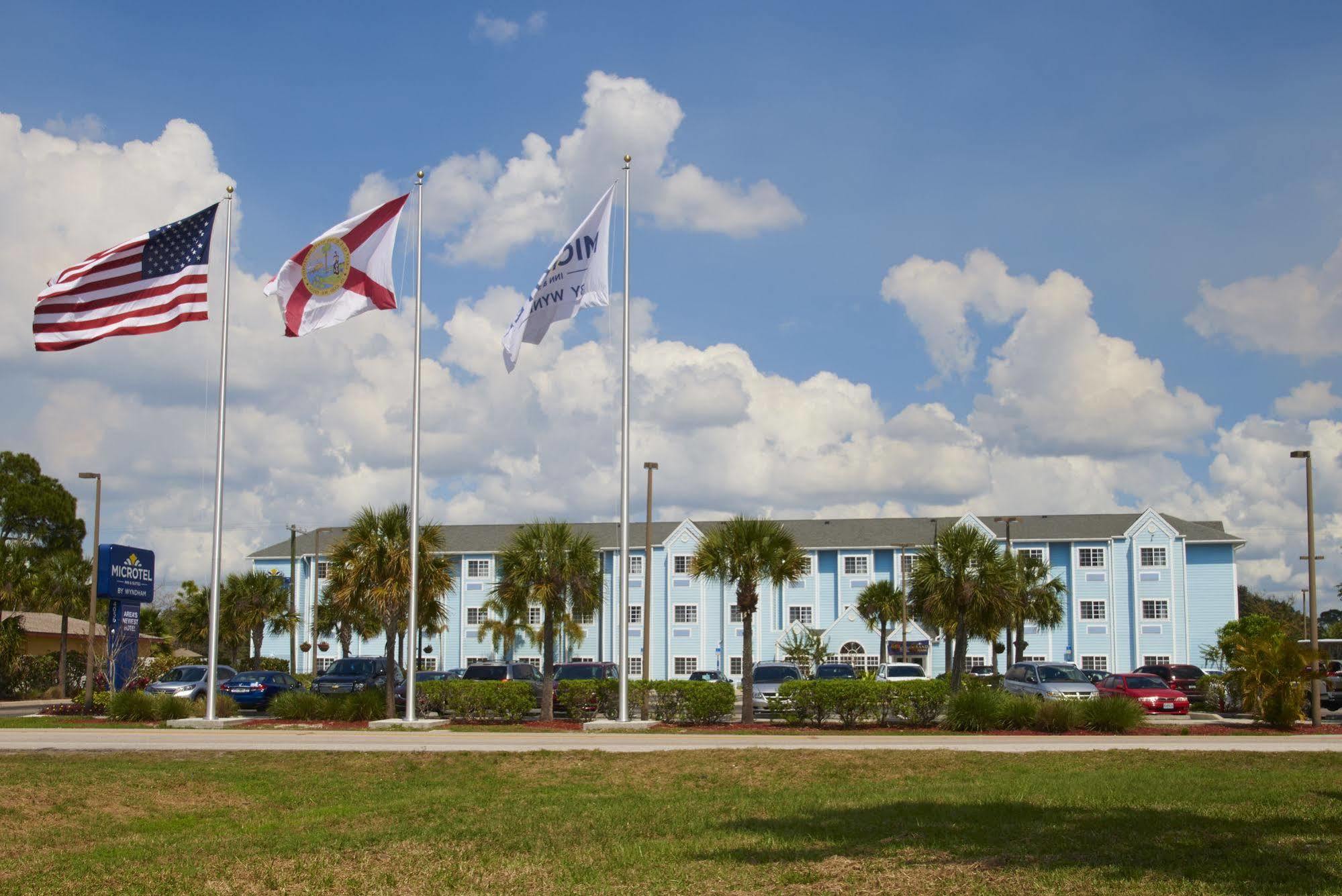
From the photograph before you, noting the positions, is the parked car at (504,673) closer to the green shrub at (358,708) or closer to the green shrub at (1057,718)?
the green shrub at (358,708)

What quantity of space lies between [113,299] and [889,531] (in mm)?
54172

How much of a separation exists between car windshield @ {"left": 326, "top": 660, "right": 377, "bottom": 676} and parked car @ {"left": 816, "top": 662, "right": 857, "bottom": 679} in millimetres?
12775

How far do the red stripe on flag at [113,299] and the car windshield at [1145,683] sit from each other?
87.4ft

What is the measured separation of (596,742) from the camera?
23.0 m

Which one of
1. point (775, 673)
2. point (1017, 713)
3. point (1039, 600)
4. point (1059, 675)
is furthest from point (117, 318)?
point (1039, 600)

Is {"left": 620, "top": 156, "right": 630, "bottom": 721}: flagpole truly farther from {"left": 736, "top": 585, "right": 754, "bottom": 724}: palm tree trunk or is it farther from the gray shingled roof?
the gray shingled roof

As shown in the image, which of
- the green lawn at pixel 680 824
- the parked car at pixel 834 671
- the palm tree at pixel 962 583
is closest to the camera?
the green lawn at pixel 680 824

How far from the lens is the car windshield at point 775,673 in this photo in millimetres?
35188

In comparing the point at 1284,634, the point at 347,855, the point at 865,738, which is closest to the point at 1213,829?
the point at 347,855

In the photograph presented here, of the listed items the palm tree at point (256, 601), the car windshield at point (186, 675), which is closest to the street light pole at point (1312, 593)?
the car windshield at point (186, 675)

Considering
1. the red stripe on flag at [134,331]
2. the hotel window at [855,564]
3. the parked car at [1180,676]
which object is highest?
the red stripe on flag at [134,331]

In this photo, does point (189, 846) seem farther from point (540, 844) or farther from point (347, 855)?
point (540, 844)

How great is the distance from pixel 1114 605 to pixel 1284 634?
4186cm

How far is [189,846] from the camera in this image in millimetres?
11672
